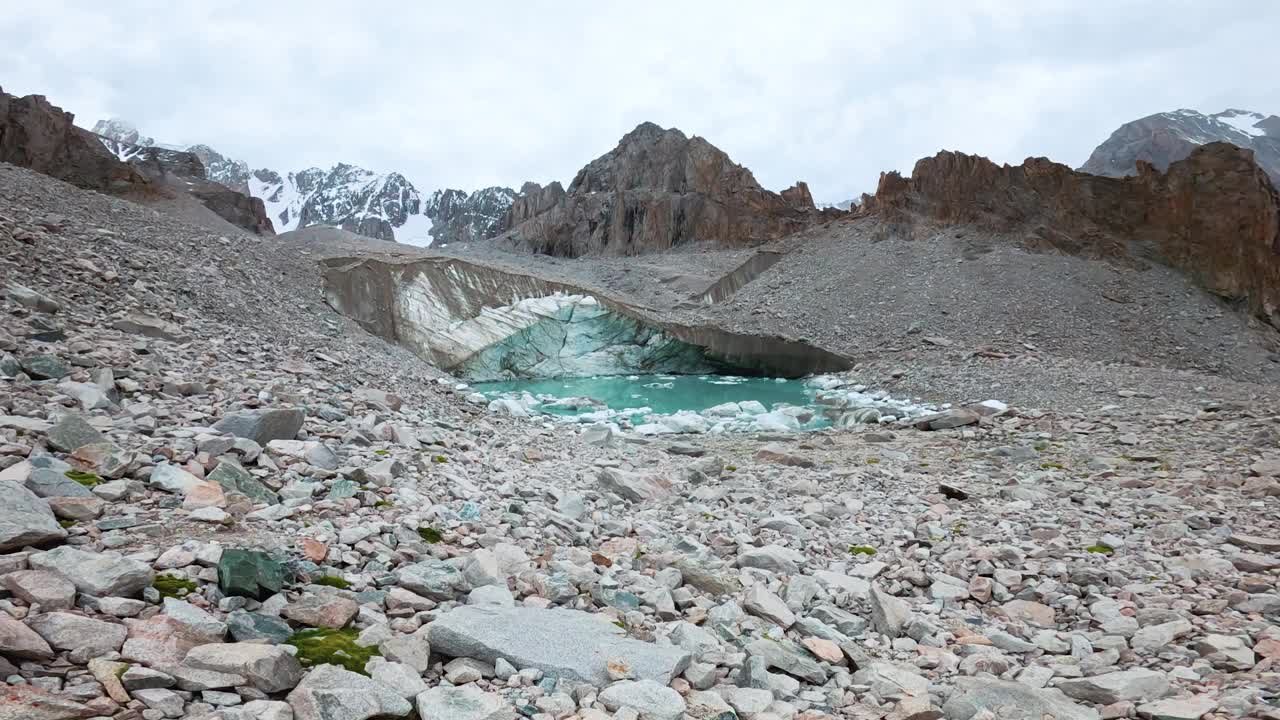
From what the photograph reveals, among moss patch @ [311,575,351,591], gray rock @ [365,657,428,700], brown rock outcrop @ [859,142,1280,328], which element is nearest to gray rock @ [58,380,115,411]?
moss patch @ [311,575,351,591]

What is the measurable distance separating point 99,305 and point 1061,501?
45.6ft

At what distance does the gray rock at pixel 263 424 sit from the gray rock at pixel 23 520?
244cm

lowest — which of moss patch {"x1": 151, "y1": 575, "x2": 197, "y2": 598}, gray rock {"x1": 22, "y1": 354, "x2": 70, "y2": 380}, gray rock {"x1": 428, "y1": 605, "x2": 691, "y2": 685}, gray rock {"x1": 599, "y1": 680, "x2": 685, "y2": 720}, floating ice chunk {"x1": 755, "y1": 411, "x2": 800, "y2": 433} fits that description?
floating ice chunk {"x1": 755, "y1": 411, "x2": 800, "y2": 433}

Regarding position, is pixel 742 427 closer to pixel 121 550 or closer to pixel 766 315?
pixel 121 550

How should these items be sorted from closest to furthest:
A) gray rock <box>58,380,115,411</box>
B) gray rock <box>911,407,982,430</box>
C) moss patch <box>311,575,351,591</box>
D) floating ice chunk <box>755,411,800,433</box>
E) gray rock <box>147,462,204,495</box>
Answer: moss patch <box>311,575,351,591</box> < gray rock <box>147,462,204,495</box> < gray rock <box>58,380,115,411</box> < gray rock <box>911,407,982,430</box> < floating ice chunk <box>755,411,800,433</box>

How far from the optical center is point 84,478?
4.80m

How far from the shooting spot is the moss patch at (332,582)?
13.6 ft

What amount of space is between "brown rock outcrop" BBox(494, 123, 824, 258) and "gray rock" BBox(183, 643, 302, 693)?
62.4 metres

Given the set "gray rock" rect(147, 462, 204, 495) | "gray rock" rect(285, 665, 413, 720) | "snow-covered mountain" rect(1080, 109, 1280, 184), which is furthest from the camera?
"snow-covered mountain" rect(1080, 109, 1280, 184)

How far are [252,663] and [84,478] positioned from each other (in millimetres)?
2946

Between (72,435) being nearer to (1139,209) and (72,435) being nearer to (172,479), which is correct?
(172,479)

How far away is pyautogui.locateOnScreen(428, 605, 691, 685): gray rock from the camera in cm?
355

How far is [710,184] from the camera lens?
69125 mm

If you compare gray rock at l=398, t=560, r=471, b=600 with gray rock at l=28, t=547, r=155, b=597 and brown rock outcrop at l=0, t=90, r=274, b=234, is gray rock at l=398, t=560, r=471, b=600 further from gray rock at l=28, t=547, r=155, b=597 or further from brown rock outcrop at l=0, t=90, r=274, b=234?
brown rock outcrop at l=0, t=90, r=274, b=234
